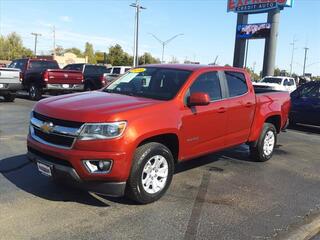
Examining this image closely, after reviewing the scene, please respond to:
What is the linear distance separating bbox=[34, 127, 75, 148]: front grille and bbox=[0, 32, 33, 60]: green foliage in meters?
104

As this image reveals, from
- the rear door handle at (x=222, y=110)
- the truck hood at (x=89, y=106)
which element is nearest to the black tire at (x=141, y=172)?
the truck hood at (x=89, y=106)

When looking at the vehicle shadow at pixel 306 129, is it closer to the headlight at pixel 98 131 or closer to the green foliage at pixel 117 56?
the headlight at pixel 98 131

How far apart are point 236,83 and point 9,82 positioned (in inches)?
504

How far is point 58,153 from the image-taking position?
16.5 ft

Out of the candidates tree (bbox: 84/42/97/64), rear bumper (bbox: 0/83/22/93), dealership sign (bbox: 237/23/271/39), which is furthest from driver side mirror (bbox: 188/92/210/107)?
tree (bbox: 84/42/97/64)

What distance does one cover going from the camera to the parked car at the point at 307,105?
44.4 ft

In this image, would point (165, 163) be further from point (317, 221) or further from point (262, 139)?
point (262, 139)

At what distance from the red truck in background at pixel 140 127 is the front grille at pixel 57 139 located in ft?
0.04

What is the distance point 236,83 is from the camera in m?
7.30

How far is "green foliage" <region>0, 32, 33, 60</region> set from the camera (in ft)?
339

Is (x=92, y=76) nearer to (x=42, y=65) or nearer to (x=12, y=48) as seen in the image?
(x=42, y=65)

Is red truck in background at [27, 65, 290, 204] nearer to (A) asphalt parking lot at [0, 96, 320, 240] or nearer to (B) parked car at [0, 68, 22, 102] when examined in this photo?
(A) asphalt parking lot at [0, 96, 320, 240]

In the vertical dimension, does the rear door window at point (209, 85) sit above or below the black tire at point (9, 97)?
above

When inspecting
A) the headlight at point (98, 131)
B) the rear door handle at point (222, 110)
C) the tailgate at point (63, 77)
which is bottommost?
the tailgate at point (63, 77)
